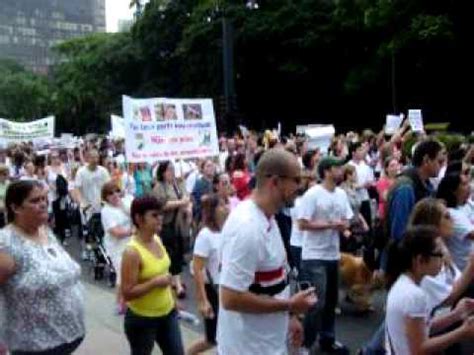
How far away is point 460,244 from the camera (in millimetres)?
6109

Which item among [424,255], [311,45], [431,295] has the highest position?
[311,45]

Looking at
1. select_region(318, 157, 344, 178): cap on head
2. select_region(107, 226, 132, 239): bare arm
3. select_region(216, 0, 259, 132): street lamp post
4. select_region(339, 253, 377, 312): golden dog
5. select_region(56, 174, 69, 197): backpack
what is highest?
select_region(216, 0, 259, 132): street lamp post

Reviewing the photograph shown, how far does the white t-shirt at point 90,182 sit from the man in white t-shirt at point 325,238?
5242mm

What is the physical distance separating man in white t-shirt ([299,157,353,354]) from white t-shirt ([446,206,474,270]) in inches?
57.1

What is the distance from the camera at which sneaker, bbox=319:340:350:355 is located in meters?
7.54

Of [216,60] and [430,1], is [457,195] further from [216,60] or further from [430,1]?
[216,60]

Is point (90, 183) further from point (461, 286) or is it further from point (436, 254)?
point (436, 254)

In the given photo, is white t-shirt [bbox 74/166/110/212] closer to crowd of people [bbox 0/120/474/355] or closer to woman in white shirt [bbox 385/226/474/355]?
crowd of people [bbox 0/120/474/355]

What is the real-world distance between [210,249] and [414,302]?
8.74 feet

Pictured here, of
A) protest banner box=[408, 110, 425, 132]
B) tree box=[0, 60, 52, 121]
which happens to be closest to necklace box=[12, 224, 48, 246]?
protest banner box=[408, 110, 425, 132]

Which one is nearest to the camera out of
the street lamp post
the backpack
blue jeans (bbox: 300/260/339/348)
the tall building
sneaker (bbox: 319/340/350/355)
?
blue jeans (bbox: 300/260/339/348)

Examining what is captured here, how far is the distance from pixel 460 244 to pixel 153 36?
44.2 metres

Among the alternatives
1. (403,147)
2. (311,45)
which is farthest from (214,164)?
(311,45)

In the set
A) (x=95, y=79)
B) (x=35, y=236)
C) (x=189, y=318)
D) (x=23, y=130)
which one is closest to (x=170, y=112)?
(x=189, y=318)
